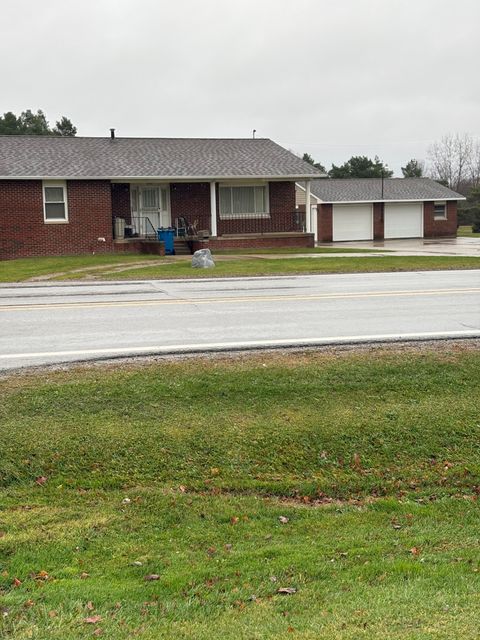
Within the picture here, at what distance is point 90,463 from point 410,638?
3084mm

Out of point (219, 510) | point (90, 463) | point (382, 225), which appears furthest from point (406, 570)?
point (382, 225)

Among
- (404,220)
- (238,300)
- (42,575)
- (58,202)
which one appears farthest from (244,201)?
(42,575)

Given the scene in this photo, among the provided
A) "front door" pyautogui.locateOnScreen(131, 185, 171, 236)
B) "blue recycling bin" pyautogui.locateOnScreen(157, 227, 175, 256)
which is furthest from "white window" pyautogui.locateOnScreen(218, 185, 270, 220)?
"blue recycling bin" pyautogui.locateOnScreen(157, 227, 175, 256)

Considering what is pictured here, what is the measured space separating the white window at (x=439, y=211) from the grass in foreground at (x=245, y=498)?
135ft

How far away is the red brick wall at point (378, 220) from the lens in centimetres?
4591

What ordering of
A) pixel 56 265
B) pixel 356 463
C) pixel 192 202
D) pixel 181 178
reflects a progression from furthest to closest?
pixel 192 202
pixel 181 178
pixel 56 265
pixel 356 463

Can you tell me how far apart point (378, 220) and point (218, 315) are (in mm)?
36086

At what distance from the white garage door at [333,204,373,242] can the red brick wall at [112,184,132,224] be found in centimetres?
1754

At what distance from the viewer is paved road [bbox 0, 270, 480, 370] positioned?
30.2 ft

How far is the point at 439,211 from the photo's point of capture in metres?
47.7

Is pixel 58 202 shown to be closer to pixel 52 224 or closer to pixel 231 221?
pixel 52 224

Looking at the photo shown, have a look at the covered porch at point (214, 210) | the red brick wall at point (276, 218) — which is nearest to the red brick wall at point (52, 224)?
the covered porch at point (214, 210)

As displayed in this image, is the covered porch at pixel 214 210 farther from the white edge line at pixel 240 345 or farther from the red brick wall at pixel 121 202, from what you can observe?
the white edge line at pixel 240 345

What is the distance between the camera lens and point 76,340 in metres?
9.54
